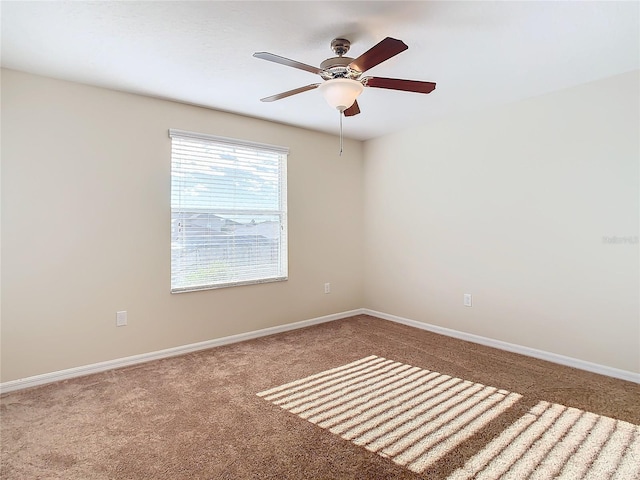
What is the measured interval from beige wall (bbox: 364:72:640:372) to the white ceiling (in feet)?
1.27

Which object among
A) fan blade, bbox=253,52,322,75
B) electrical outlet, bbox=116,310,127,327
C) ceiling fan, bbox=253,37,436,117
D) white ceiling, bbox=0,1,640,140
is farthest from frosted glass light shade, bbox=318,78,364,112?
electrical outlet, bbox=116,310,127,327

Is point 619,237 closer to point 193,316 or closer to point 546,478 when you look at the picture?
point 546,478

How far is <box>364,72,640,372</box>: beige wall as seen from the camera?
278 cm

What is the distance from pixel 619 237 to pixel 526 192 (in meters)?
0.78

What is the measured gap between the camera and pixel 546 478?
5.41 ft

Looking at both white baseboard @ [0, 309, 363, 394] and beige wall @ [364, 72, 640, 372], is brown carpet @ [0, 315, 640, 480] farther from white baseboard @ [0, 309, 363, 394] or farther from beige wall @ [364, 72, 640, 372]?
beige wall @ [364, 72, 640, 372]

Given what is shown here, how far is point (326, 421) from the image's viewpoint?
2156mm

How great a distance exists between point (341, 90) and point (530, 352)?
282 centimetres

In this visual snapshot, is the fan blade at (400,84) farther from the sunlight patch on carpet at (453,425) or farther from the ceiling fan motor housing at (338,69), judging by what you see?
the sunlight patch on carpet at (453,425)

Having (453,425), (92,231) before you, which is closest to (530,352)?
(453,425)

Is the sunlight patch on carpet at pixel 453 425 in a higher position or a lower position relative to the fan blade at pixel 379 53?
lower

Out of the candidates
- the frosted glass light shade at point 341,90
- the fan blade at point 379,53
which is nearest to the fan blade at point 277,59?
the frosted glass light shade at point 341,90

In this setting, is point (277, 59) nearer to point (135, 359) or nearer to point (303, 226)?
point (303, 226)

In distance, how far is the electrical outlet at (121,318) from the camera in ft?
10.0
